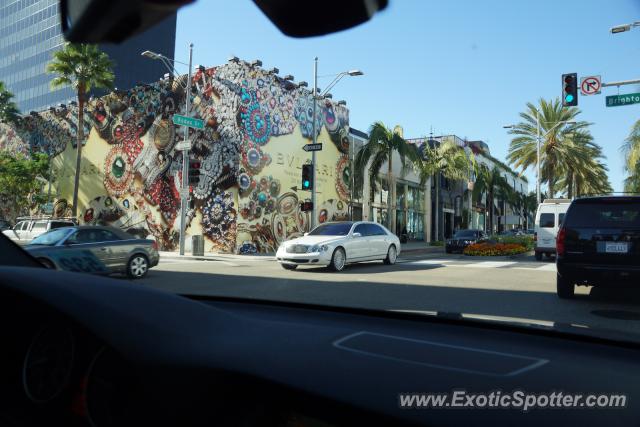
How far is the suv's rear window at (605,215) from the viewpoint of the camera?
7.21 metres

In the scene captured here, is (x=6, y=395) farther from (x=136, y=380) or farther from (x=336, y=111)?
(x=336, y=111)

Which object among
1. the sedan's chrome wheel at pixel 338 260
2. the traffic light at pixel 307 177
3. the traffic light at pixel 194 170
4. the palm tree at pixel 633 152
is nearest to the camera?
the sedan's chrome wheel at pixel 338 260

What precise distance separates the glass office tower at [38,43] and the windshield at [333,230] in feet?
39.0

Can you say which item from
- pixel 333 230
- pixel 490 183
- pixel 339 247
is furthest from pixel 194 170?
pixel 490 183

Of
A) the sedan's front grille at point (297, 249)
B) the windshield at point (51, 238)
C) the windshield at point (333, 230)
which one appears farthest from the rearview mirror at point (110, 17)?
the windshield at point (333, 230)

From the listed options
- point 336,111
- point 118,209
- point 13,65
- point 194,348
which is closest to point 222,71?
point 336,111

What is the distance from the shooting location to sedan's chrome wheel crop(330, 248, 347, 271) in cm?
1351

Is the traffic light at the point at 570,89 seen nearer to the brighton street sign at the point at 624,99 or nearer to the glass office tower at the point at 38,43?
the brighton street sign at the point at 624,99

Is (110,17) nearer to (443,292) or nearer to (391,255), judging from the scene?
(443,292)

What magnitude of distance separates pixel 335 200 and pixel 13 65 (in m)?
27.4

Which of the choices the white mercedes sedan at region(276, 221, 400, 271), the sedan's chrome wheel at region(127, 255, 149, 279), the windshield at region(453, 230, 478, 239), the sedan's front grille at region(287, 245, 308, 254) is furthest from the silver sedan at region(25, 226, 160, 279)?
the windshield at region(453, 230, 478, 239)

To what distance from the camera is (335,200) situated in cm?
2967

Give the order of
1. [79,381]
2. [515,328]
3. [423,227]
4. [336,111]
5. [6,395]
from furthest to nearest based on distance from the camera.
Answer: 1. [423,227]
2. [336,111]
3. [515,328]
4. [6,395]
5. [79,381]

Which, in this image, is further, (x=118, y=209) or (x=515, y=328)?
(x=118, y=209)
